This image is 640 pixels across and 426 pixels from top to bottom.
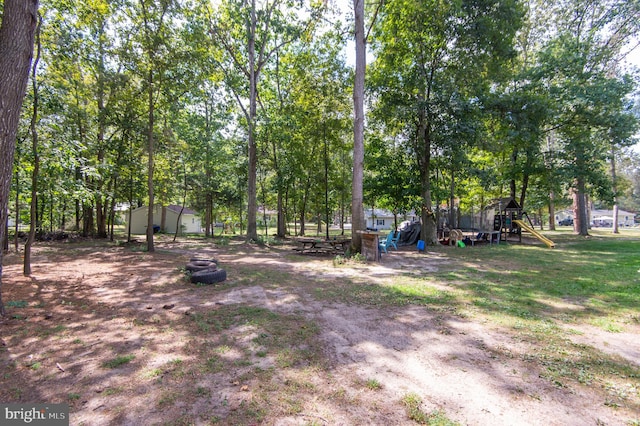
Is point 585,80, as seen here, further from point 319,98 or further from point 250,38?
point 250,38

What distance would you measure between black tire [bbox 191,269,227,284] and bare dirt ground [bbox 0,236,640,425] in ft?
3.23

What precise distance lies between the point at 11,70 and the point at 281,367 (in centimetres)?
500

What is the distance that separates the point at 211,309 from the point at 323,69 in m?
15.0

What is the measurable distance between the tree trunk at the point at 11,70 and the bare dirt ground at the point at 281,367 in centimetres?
189

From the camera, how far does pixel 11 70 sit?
3.75m

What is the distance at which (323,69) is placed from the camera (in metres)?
16.1

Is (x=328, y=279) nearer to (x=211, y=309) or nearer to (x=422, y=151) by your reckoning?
(x=211, y=309)

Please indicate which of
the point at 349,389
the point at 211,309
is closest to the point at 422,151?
the point at 211,309

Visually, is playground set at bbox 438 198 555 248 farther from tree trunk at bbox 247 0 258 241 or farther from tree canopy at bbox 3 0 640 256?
tree trunk at bbox 247 0 258 241

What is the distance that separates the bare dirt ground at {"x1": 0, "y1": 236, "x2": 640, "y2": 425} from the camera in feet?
6.98

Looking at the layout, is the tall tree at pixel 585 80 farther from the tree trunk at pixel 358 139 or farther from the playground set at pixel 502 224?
the tree trunk at pixel 358 139

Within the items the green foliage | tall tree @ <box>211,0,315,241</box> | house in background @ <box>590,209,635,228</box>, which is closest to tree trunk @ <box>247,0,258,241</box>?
tall tree @ <box>211,0,315,241</box>

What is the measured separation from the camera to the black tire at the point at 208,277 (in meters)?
6.27

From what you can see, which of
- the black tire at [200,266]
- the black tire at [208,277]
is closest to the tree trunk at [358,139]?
the black tire at [200,266]
